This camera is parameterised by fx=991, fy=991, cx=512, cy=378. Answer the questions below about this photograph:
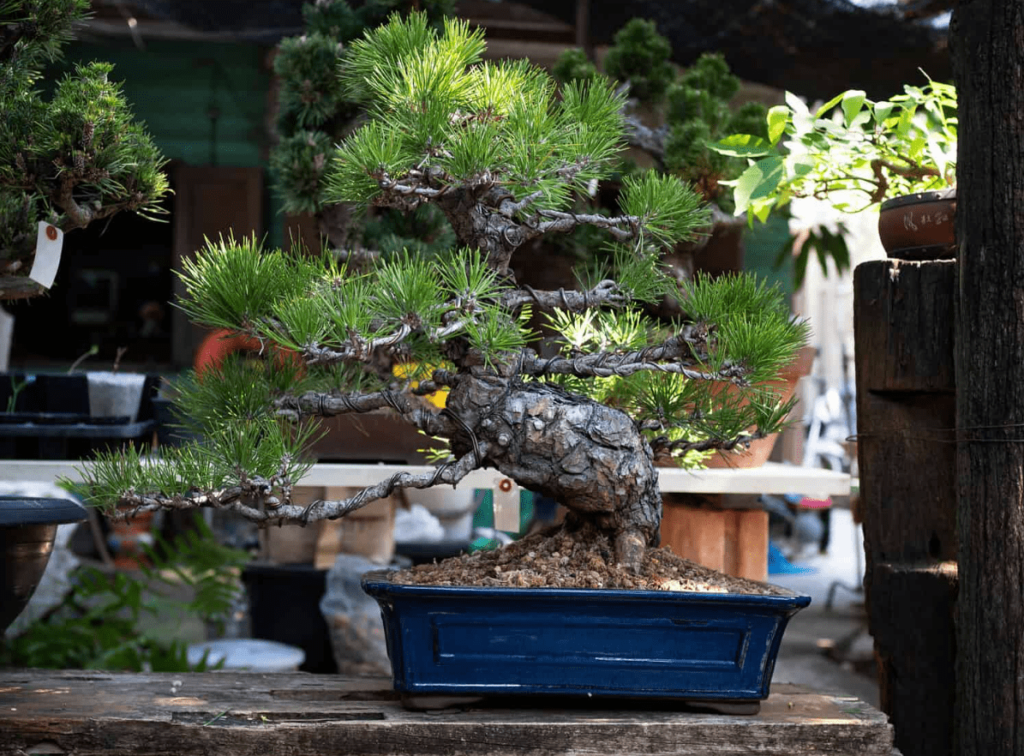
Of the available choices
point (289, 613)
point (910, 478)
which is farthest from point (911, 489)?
point (289, 613)

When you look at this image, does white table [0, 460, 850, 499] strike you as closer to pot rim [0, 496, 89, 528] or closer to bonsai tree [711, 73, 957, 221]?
pot rim [0, 496, 89, 528]

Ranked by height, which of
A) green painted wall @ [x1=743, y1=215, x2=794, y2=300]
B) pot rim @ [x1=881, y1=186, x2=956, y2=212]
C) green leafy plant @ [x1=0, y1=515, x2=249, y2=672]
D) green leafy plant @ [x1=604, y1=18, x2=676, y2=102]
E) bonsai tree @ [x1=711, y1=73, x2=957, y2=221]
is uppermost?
green leafy plant @ [x1=604, y1=18, x2=676, y2=102]

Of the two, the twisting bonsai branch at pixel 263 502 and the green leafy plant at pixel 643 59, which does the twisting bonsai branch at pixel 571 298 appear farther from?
the green leafy plant at pixel 643 59

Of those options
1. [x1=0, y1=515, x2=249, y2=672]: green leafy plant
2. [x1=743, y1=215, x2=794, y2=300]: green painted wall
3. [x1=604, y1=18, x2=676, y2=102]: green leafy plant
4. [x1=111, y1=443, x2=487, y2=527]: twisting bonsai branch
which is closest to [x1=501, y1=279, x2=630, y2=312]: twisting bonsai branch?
[x1=111, y1=443, x2=487, y2=527]: twisting bonsai branch

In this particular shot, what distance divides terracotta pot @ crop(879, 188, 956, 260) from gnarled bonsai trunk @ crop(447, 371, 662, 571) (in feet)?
1.82

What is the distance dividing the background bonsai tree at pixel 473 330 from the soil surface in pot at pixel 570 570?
26mm

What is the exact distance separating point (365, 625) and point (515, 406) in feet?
4.58

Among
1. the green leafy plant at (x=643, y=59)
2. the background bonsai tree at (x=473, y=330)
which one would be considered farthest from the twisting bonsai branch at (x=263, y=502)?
the green leafy plant at (x=643, y=59)

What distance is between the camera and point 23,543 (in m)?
1.30

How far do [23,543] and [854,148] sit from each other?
1.34m

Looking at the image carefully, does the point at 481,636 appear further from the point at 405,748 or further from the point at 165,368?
the point at 165,368

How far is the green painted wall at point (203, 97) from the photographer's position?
4.46 m

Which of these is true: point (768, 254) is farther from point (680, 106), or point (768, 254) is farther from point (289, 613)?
point (289, 613)

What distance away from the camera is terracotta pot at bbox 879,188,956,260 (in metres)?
1.45
